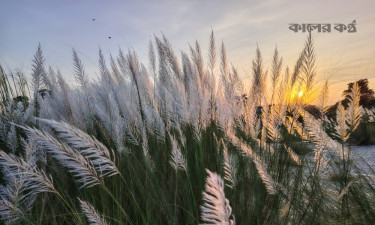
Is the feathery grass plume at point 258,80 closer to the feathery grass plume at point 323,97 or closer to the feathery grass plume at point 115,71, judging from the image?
the feathery grass plume at point 323,97

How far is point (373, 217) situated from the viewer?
193 centimetres

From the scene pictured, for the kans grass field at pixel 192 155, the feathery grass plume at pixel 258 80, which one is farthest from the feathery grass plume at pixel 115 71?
the feathery grass plume at pixel 258 80

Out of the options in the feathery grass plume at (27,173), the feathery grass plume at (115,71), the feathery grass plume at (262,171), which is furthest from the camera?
the feathery grass plume at (115,71)

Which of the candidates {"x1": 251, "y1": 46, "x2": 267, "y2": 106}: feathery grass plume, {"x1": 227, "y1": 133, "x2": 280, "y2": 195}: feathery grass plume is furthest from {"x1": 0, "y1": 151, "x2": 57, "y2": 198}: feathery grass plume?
{"x1": 251, "y1": 46, "x2": 267, "y2": 106}: feathery grass plume

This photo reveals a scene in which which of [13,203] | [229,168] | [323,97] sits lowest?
[13,203]

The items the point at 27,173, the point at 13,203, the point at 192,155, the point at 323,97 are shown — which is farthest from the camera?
the point at 192,155

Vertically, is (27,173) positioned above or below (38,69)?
below

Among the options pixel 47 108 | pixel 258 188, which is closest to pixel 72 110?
pixel 47 108

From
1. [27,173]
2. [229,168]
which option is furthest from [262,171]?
[27,173]

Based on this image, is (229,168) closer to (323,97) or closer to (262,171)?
(262,171)

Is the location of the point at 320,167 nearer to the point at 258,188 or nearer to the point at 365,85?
the point at 258,188

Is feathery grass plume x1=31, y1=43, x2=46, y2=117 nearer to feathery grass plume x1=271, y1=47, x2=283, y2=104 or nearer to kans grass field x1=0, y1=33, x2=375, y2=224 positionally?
kans grass field x1=0, y1=33, x2=375, y2=224

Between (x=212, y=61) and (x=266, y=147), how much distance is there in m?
0.93

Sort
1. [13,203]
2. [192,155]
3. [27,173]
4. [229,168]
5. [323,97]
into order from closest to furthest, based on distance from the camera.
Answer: [27,173]
[229,168]
[13,203]
[323,97]
[192,155]
